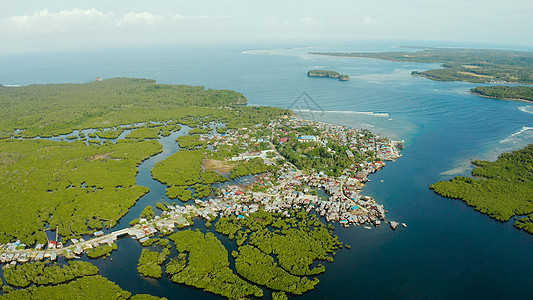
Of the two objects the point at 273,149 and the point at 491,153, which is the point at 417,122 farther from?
the point at 273,149

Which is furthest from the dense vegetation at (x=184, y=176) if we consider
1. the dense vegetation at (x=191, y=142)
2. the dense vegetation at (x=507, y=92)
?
the dense vegetation at (x=507, y=92)

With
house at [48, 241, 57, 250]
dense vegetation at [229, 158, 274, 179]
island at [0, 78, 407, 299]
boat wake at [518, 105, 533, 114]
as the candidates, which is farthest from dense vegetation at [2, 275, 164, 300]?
boat wake at [518, 105, 533, 114]

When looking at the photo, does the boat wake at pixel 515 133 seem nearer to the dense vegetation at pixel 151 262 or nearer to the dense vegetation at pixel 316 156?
the dense vegetation at pixel 316 156

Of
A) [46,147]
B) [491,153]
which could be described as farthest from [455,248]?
[46,147]

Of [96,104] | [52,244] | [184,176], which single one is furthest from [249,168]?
[96,104]

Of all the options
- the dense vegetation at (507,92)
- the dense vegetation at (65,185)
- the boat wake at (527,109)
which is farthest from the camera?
the dense vegetation at (507,92)

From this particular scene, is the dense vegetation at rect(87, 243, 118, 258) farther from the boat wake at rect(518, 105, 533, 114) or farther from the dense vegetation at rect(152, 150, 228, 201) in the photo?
the boat wake at rect(518, 105, 533, 114)
